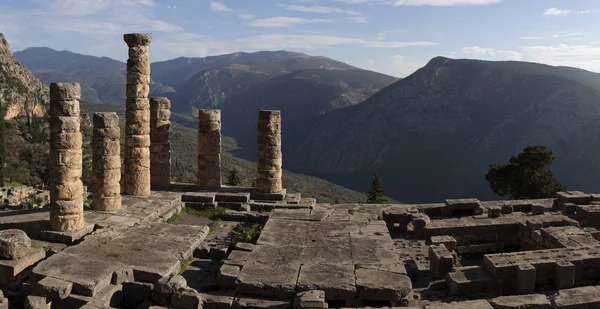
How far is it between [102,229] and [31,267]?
2.15m

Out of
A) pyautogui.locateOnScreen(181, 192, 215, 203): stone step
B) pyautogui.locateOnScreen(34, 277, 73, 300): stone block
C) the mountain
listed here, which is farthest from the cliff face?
the mountain

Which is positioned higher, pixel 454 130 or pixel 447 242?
pixel 447 242

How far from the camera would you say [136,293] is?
10391 millimetres

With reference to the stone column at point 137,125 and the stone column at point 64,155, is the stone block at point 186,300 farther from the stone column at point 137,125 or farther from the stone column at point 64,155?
the stone column at point 137,125

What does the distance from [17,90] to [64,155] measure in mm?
79792

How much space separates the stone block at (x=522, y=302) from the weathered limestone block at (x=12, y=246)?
1026cm

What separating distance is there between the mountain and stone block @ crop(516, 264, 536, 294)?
106m

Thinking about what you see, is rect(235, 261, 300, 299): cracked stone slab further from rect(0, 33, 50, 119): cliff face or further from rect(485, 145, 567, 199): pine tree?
rect(0, 33, 50, 119): cliff face

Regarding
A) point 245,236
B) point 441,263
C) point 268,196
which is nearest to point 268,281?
point 245,236

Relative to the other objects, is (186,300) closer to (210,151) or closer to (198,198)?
(198,198)

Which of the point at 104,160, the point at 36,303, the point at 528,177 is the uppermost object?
the point at 104,160

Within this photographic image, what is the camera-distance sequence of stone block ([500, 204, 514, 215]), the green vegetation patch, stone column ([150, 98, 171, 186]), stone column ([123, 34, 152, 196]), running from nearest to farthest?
the green vegetation patch, stone block ([500, 204, 514, 215]), stone column ([123, 34, 152, 196]), stone column ([150, 98, 171, 186])

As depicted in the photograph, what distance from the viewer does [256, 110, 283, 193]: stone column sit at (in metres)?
19.1

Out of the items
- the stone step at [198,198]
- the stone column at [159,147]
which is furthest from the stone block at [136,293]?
the stone column at [159,147]
